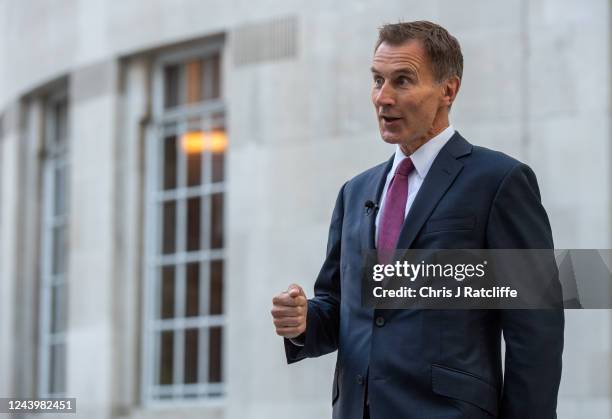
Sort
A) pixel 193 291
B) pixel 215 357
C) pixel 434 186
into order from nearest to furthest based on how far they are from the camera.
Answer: pixel 434 186 → pixel 215 357 → pixel 193 291

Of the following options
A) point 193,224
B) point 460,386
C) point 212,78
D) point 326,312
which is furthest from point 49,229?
point 460,386

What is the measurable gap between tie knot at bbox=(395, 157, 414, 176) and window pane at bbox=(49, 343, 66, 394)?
38.9ft

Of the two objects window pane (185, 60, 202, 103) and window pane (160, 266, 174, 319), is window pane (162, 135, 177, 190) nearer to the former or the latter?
window pane (185, 60, 202, 103)

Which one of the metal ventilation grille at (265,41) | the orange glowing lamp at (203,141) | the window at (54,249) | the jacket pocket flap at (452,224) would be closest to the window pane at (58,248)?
the window at (54,249)

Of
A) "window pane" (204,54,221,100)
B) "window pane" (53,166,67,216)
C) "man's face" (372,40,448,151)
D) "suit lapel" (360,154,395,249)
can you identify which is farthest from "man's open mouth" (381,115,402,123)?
"window pane" (53,166,67,216)

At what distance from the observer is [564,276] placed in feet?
14.0

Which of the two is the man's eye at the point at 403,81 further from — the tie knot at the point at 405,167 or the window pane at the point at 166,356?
the window pane at the point at 166,356

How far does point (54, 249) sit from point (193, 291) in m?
3.11

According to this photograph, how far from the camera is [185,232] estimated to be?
14156 mm

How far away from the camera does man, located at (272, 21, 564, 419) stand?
4098 mm

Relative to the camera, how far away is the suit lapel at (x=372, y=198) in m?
4.42

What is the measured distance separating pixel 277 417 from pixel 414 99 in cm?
843

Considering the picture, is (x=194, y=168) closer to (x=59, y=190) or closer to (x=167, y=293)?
(x=167, y=293)

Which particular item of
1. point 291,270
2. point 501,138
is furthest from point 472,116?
point 291,270
